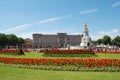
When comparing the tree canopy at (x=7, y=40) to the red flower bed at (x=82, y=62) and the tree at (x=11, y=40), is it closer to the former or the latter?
the tree at (x=11, y=40)

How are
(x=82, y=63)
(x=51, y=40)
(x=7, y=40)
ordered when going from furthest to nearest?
(x=51, y=40)
(x=7, y=40)
(x=82, y=63)

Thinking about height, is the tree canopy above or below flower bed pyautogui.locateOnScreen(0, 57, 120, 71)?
above

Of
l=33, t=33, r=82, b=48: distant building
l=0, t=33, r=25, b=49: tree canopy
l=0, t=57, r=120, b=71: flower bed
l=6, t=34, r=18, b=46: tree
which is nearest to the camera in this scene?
l=0, t=57, r=120, b=71: flower bed

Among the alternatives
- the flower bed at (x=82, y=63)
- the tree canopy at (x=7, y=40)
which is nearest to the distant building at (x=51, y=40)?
the tree canopy at (x=7, y=40)

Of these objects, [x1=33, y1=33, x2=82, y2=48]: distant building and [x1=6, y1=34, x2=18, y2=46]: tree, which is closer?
[x1=6, y1=34, x2=18, y2=46]: tree

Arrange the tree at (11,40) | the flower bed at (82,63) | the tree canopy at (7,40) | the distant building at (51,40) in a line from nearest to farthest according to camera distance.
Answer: the flower bed at (82,63) → the tree canopy at (7,40) → the tree at (11,40) → the distant building at (51,40)

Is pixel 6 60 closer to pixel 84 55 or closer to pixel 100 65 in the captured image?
pixel 100 65

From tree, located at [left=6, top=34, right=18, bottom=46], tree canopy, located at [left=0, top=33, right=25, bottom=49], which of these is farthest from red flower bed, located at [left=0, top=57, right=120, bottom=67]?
tree, located at [left=6, top=34, right=18, bottom=46]

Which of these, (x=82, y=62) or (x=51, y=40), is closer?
(x=82, y=62)

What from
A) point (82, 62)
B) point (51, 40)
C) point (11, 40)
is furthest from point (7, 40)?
point (82, 62)

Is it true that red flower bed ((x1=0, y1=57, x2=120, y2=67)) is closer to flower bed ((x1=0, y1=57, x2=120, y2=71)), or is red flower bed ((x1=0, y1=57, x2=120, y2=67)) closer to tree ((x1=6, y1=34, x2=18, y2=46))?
flower bed ((x1=0, y1=57, x2=120, y2=71))

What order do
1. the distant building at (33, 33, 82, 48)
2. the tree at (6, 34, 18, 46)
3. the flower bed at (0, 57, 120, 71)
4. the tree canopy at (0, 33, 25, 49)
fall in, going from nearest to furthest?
1. the flower bed at (0, 57, 120, 71)
2. the tree canopy at (0, 33, 25, 49)
3. the tree at (6, 34, 18, 46)
4. the distant building at (33, 33, 82, 48)

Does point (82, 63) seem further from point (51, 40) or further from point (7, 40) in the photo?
point (51, 40)

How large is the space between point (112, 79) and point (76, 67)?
3.43m
